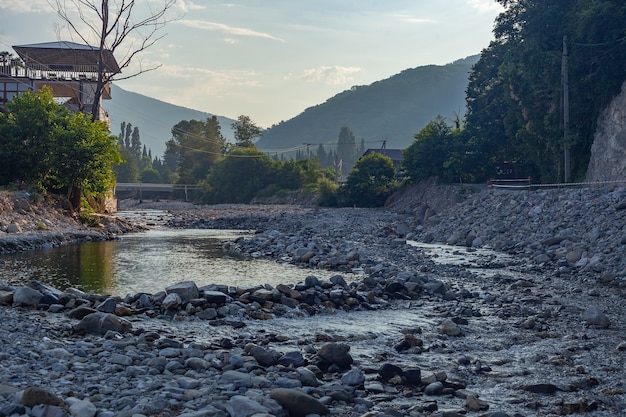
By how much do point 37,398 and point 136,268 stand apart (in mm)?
14063

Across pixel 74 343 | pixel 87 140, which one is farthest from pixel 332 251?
pixel 87 140

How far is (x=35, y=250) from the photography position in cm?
2559

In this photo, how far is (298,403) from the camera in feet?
22.4

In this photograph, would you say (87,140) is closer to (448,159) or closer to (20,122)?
(20,122)

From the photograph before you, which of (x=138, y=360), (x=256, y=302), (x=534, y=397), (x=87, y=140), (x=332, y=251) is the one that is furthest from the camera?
(x=87, y=140)

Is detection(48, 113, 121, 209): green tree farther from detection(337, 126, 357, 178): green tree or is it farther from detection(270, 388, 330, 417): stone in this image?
detection(337, 126, 357, 178): green tree

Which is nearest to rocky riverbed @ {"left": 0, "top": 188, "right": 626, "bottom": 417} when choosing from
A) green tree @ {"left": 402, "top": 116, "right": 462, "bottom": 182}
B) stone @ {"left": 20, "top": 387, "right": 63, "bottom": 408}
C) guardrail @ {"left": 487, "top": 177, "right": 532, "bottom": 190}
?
stone @ {"left": 20, "top": 387, "right": 63, "bottom": 408}

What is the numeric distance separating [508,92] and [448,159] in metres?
7.10

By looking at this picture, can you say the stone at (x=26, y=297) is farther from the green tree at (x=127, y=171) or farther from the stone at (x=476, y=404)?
the green tree at (x=127, y=171)

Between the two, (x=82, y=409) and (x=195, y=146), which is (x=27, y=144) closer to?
(x=82, y=409)

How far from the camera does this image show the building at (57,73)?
52.4m

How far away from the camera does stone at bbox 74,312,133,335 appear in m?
9.84

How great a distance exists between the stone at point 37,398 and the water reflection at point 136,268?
349 inches

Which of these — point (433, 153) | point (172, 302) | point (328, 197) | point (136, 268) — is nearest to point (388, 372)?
point (172, 302)
